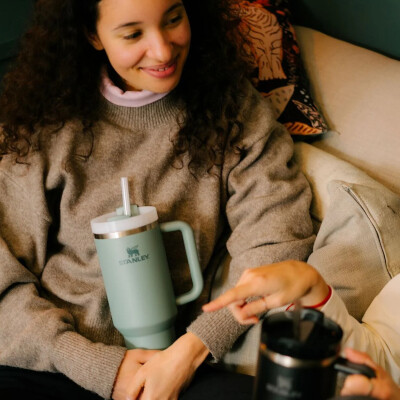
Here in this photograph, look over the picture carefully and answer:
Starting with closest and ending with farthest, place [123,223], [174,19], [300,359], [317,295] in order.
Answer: [300,359] → [317,295] → [123,223] → [174,19]

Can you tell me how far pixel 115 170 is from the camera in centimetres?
112

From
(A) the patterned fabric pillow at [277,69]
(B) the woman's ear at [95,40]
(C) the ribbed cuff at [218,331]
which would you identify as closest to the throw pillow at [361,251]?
(C) the ribbed cuff at [218,331]

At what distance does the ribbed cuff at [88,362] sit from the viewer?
3.22 feet

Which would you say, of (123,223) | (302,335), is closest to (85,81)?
(123,223)

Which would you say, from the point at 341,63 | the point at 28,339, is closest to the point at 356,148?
the point at 341,63

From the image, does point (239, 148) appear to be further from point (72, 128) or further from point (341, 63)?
point (341, 63)

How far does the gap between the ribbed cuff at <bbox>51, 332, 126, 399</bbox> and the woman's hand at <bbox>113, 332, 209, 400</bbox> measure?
4cm

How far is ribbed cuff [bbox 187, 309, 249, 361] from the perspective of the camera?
1.01 meters

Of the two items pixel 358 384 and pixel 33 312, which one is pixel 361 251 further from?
pixel 33 312

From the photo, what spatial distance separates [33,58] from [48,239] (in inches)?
15.1

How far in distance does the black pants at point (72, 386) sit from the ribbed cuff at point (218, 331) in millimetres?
47

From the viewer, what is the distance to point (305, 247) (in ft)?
3.61

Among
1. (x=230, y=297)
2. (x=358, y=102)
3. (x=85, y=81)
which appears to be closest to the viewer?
(x=230, y=297)

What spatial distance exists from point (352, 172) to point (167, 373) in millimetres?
575
